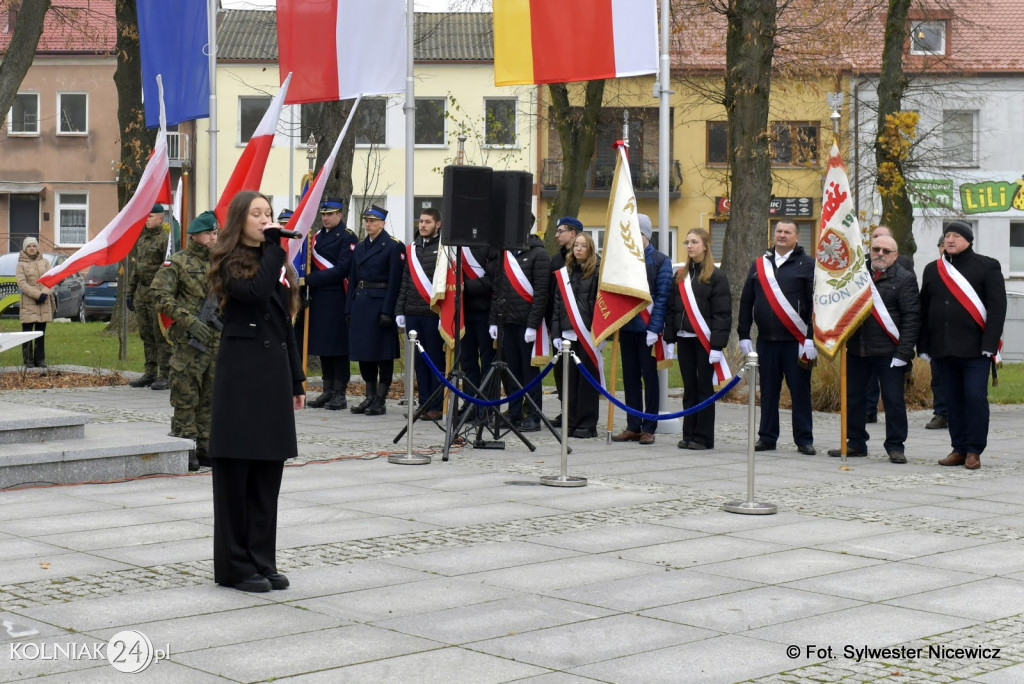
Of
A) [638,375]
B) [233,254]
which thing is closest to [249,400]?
[233,254]

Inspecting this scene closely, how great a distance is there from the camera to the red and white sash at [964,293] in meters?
12.3

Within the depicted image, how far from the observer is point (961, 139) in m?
47.3

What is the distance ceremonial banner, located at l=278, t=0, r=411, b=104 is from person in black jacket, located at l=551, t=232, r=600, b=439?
311cm

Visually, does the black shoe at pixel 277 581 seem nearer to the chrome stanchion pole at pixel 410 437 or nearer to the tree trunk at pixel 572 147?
the chrome stanchion pole at pixel 410 437

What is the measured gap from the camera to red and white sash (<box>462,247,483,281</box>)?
1450 cm

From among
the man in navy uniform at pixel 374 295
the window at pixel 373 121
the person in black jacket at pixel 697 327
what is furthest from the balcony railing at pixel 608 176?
the person in black jacket at pixel 697 327

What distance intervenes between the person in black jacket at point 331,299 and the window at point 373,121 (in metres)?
29.4

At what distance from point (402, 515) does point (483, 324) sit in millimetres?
5251

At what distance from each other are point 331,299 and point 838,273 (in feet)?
19.6

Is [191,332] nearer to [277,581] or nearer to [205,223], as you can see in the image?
[205,223]

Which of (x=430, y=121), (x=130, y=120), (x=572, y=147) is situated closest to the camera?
(x=572, y=147)

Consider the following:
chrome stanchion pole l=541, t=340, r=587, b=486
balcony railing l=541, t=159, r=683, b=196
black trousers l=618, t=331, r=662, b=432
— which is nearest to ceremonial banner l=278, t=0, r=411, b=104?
black trousers l=618, t=331, r=662, b=432

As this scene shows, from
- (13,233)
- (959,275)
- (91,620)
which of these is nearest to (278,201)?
(13,233)

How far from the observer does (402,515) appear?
377 inches
